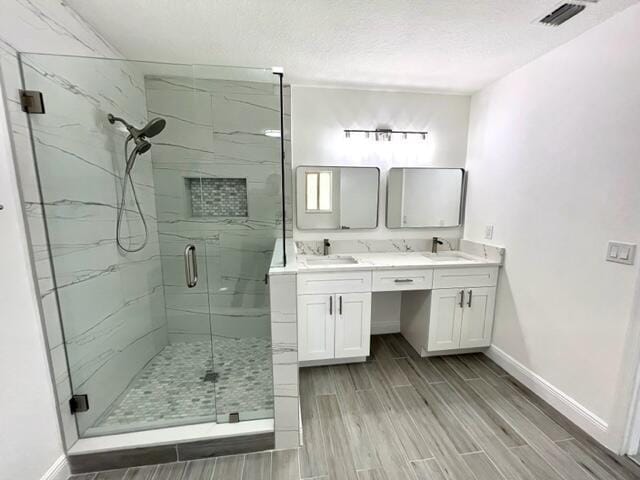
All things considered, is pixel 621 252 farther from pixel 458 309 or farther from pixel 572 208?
pixel 458 309

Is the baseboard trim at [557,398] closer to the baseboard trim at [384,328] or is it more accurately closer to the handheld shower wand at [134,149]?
the baseboard trim at [384,328]

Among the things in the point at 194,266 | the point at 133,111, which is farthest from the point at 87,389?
the point at 133,111

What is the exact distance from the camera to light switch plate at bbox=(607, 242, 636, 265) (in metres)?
1.43

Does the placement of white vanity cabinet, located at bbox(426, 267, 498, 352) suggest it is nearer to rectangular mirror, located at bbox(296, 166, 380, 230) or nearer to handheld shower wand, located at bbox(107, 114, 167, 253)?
rectangular mirror, located at bbox(296, 166, 380, 230)

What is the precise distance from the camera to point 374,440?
5.26 feet

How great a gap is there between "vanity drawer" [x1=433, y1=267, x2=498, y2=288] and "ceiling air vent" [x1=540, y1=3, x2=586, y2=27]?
167 cm

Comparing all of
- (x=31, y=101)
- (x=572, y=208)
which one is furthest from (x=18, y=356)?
(x=572, y=208)

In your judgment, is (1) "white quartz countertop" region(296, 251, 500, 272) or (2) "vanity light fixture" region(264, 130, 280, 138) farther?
(2) "vanity light fixture" region(264, 130, 280, 138)

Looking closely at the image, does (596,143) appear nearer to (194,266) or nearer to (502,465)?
(502,465)

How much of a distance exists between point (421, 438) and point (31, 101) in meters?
2.72

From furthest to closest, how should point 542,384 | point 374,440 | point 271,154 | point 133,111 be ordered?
point 271,154 < point 133,111 < point 542,384 < point 374,440

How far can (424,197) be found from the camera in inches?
107

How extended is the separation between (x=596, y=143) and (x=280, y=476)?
2.56 meters

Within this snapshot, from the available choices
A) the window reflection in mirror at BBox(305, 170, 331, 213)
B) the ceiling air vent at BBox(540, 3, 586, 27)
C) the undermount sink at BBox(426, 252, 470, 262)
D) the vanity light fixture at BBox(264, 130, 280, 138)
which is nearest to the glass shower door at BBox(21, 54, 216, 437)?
the vanity light fixture at BBox(264, 130, 280, 138)
